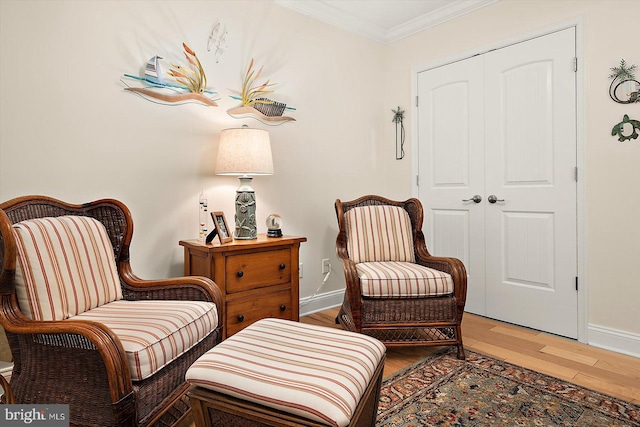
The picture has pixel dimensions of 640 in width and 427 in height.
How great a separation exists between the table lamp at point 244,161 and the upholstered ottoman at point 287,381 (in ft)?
3.60

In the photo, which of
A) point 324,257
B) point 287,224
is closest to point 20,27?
point 287,224

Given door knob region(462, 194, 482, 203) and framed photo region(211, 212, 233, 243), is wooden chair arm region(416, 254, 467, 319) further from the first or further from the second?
framed photo region(211, 212, 233, 243)

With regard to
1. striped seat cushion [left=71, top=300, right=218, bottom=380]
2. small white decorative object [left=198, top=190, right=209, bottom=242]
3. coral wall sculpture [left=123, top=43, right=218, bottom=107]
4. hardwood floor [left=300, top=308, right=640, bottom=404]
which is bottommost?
hardwood floor [left=300, top=308, right=640, bottom=404]

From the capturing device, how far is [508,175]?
291 cm

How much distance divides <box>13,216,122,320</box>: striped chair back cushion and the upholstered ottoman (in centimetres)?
69

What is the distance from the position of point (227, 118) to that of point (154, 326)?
1.64 meters

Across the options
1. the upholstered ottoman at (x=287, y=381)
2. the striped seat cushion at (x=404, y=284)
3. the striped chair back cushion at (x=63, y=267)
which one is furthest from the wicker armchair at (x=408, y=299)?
the striped chair back cushion at (x=63, y=267)

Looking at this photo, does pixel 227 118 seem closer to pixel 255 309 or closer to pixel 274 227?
pixel 274 227

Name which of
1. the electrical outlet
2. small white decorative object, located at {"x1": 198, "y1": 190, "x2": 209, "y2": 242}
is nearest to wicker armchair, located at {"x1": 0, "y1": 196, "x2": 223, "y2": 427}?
small white decorative object, located at {"x1": 198, "y1": 190, "x2": 209, "y2": 242}

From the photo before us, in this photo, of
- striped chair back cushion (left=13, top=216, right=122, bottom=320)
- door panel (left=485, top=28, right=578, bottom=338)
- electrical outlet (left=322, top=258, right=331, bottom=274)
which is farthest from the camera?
electrical outlet (left=322, top=258, right=331, bottom=274)

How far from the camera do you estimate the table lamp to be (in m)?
2.36

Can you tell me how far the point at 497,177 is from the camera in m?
2.97

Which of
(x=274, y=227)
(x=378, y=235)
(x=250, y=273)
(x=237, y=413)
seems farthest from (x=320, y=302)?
(x=237, y=413)

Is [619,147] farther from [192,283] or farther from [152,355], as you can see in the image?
[152,355]
